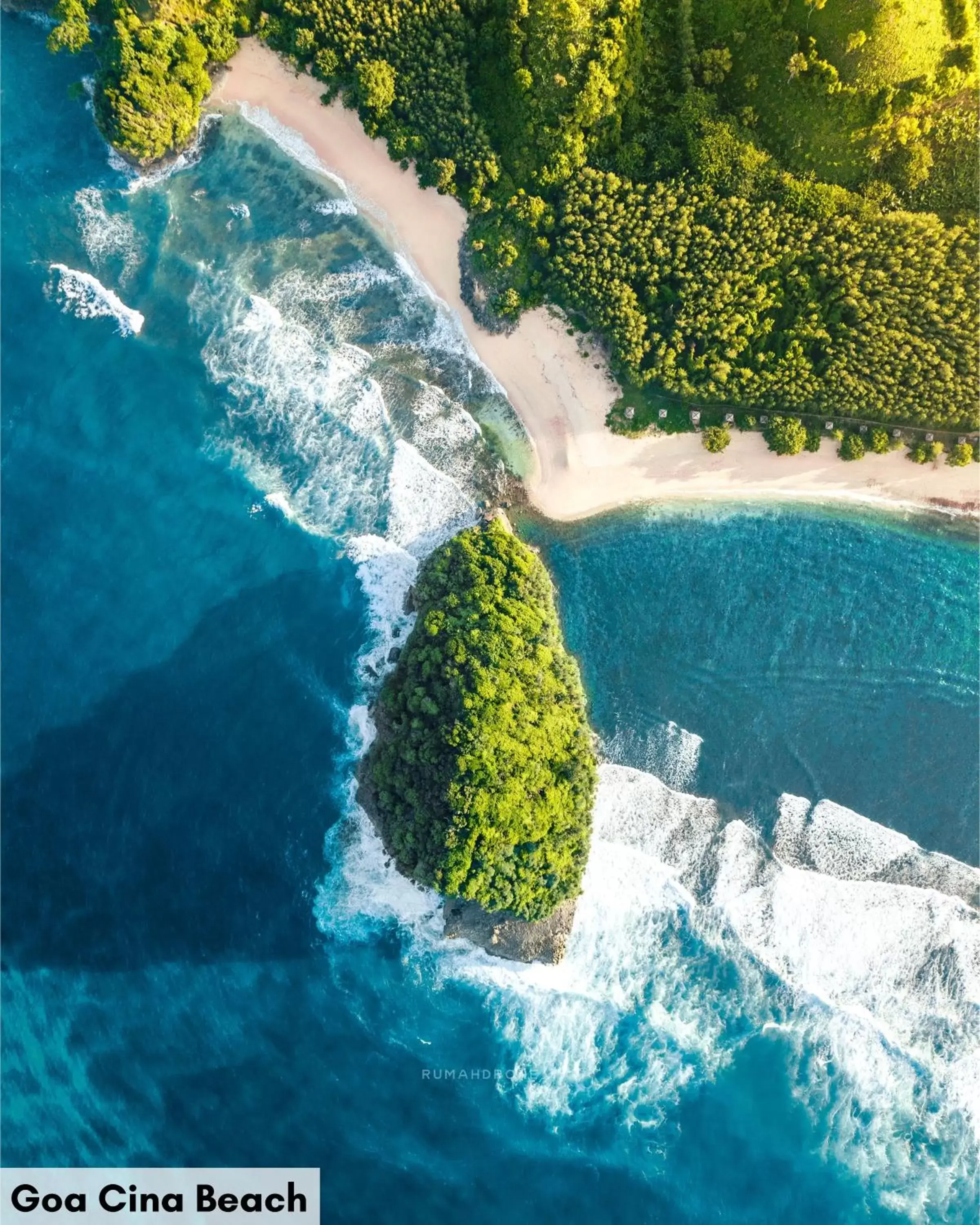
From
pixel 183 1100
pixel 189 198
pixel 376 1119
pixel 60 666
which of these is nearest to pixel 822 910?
pixel 376 1119

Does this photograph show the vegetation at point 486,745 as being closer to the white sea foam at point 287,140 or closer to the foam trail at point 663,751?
the foam trail at point 663,751

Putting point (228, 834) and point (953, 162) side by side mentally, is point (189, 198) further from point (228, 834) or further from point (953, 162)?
point (953, 162)

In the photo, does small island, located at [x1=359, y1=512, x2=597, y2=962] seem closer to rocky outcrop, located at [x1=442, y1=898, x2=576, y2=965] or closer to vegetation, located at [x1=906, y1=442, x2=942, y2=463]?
rocky outcrop, located at [x1=442, y1=898, x2=576, y2=965]

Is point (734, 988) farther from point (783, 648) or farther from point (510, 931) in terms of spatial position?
point (783, 648)

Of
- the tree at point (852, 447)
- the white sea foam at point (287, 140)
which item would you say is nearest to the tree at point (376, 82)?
the white sea foam at point (287, 140)

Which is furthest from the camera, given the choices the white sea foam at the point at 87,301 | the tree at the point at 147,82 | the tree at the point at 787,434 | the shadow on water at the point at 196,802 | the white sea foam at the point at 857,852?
the white sea foam at the point at 87,301

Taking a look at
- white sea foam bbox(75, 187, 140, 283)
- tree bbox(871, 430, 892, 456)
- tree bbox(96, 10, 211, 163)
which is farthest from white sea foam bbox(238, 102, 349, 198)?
tree bbox(871, 430, 892, 456)
